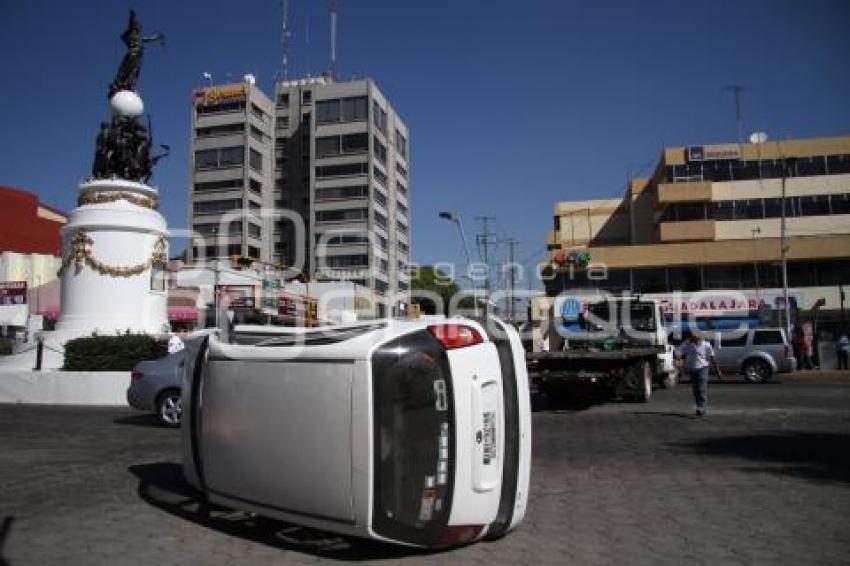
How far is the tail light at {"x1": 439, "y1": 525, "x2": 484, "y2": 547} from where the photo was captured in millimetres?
4771

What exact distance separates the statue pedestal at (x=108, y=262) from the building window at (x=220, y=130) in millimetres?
73918

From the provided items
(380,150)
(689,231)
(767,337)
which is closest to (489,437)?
(767,337)

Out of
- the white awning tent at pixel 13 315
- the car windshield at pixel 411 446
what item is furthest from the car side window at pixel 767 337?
the white awning tent at pixel 13 315

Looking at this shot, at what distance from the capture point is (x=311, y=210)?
90.3 meters

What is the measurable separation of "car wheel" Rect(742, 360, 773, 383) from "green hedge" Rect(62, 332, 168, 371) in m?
18.1

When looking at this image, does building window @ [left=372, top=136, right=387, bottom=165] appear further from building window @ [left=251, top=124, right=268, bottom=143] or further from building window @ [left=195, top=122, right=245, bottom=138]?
building window @ [left=195, top=122, right=245, bottom=138]

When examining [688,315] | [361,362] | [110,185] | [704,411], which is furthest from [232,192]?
[361,362]

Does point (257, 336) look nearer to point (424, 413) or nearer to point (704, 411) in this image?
point (424, 413)

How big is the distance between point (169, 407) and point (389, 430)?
8809 millimetres

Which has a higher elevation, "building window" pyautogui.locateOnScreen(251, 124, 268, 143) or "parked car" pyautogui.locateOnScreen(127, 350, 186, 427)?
"building window" pyautogui.locateOnScreen(251, 124, 268, 143)

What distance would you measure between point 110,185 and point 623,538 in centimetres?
1920

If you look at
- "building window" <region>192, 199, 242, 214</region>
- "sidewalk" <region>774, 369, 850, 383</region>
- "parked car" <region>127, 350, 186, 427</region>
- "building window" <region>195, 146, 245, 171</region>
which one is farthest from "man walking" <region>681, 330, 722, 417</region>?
"building window" <region>195, 146, 245, 171</region>

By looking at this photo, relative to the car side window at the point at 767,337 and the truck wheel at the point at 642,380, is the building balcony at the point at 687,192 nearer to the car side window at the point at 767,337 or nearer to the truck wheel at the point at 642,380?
the car side window at the point at 767,337

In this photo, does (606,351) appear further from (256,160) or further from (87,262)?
(256,160)
